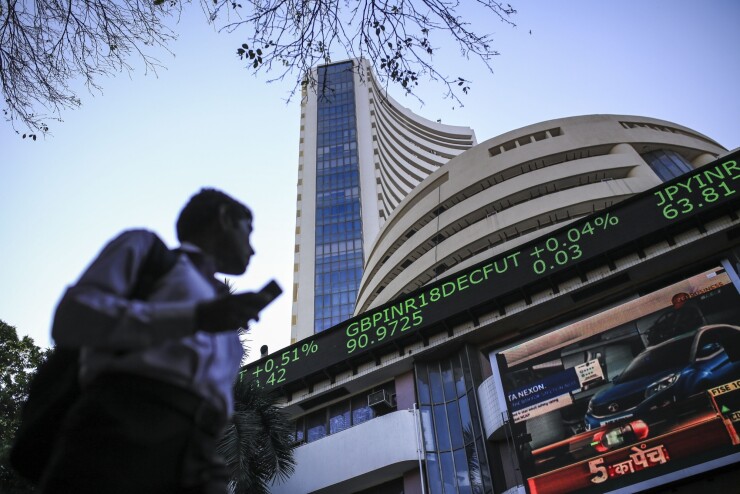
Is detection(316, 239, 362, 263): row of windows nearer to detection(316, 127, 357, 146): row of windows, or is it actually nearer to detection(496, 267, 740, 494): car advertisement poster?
detection(316, 127, 357, 146): row of windows

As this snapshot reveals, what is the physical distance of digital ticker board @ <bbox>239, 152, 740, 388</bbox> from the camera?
56.9 ft

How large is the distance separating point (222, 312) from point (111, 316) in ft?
0.99

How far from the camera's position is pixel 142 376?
1591 millimetres

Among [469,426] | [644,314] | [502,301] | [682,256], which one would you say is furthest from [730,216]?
[469,426]

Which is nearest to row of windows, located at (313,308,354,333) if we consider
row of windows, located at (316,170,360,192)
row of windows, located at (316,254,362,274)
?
row of windows, located at (316,254,362,274)

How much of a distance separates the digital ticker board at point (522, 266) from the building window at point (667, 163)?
873cm

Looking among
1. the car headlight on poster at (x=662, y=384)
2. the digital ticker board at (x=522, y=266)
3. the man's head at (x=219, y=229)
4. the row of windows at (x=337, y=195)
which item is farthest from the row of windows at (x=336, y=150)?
the man's head at (x=219, y=229)

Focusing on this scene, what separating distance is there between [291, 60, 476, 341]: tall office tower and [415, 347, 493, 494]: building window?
36782mm

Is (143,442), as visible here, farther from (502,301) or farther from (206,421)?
(502,301)

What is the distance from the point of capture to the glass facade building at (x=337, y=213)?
191 ft

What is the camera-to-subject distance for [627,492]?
13.2 m

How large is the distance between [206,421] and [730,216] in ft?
62.0

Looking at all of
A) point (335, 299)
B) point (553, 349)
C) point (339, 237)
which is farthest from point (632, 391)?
point (339, 237)

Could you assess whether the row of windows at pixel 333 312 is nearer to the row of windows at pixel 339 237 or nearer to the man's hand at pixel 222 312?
the row of windows at pixel 339 237
